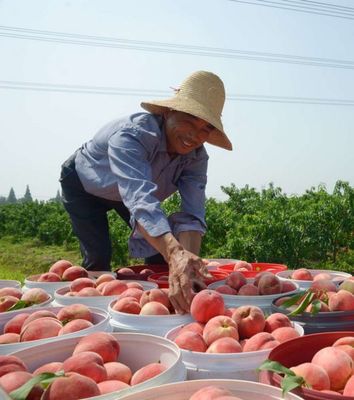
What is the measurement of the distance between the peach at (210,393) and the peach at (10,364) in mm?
548

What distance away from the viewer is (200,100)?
117 inches

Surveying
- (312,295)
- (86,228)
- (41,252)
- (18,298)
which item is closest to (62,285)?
(18,298)

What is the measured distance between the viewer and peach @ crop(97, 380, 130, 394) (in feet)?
4.40

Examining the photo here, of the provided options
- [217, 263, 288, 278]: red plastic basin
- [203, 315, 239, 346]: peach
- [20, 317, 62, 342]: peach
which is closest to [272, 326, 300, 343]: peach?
[203, 315, 239, 346]: peach

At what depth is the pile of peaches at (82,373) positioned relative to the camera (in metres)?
1.21

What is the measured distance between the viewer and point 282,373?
4.32 feet

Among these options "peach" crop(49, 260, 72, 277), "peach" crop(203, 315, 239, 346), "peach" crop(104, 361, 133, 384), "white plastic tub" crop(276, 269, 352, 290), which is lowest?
"peach" crop(104, 361, 133, 384)

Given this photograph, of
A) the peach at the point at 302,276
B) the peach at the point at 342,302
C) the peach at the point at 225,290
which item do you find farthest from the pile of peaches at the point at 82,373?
the peach at the point at 302,276

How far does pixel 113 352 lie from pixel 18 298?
0.97 meters

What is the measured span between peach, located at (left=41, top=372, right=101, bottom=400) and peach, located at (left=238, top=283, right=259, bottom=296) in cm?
113

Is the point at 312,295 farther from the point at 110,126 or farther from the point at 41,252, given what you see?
the point at 41,252

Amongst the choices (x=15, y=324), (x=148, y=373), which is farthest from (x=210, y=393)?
(x=15, y=324)

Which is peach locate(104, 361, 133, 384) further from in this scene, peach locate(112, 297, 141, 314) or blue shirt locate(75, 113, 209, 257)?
blue shirt locate(75, 113, 209, 257)

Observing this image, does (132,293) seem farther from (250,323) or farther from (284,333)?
(284,333)
